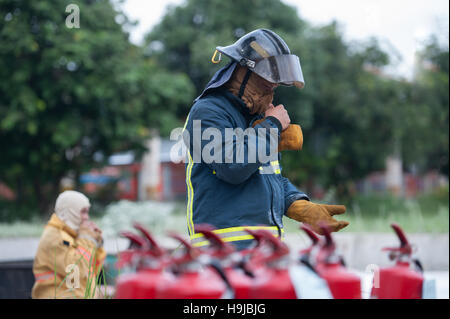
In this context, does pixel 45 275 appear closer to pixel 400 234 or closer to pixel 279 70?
pixel 279 70

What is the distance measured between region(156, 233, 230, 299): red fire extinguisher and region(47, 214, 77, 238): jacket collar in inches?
116

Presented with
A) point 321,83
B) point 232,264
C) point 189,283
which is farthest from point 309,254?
point 321,83

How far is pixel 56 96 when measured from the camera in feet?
36.6

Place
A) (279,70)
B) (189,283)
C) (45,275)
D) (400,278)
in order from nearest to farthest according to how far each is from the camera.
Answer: (189,283) → (400,278) → (279,70) → (45,275)

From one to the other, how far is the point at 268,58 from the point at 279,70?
0.20 ft

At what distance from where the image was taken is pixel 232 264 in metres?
1.20

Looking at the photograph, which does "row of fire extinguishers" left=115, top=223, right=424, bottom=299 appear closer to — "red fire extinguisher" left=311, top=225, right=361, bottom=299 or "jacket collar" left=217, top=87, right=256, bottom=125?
"red fire extinguisher" left=311, top=225, right=361, bottom=299

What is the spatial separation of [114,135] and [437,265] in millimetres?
7143

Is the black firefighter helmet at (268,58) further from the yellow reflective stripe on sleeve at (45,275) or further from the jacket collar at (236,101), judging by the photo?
the yellow reflective stripe on sleeve at (45,275)

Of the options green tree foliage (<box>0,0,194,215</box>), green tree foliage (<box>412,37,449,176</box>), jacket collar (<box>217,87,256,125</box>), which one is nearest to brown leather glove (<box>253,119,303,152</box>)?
jacket collar (<box>217,87,256,125</box>)

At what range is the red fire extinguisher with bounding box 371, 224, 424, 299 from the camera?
1294 mm

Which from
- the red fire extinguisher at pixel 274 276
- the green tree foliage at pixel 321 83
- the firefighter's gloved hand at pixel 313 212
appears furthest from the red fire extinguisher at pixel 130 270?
the green tree foliage at pixel 321 83
